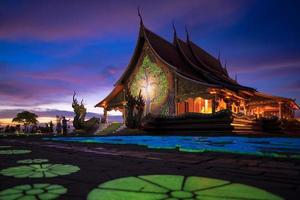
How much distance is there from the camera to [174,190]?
4.91 feet

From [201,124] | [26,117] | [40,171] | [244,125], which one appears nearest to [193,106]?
[244,125]

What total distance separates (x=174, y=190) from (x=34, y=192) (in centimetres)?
82

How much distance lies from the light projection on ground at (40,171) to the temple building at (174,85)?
46.1 feet

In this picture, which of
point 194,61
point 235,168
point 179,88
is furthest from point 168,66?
point 235,168

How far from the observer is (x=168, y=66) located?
17.8m

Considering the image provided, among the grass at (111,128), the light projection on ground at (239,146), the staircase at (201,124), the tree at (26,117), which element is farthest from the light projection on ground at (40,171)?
the tree at (26,117)

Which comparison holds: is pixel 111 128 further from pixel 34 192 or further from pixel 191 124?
pixel 34 192

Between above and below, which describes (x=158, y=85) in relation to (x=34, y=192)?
above

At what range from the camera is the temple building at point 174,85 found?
669 inches

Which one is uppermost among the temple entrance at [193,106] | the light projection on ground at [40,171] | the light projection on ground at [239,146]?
the temple entrance at [193,106]

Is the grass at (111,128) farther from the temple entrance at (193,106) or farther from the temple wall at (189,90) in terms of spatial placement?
the temple wall at (189,90)

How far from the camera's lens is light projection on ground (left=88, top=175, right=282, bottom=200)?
1.37 m

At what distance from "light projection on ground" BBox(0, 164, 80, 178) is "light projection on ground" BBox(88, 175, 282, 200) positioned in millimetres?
571

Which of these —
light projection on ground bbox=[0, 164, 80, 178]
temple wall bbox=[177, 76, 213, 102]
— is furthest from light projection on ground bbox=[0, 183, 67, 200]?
temple wall bbox=[177, 76, 213, 102]
